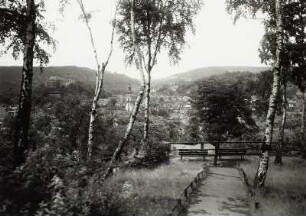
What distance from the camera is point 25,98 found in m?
12.1

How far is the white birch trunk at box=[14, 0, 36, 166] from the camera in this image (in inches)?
443

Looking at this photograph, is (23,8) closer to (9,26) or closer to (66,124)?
(9,26)

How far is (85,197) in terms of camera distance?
26.6 feet

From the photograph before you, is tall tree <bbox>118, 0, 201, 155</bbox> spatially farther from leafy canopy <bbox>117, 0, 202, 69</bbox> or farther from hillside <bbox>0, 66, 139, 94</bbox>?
hillside <bbox>0, 66, 139, 94</bbox>

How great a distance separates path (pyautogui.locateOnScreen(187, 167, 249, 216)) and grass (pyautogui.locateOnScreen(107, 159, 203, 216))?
778mm

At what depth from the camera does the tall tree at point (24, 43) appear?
37.7ft

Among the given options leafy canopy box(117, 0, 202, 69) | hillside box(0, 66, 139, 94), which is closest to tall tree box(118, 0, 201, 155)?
leafy canopy box(117, 0, 202, 69)

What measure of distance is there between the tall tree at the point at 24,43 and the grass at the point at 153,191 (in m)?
3.46

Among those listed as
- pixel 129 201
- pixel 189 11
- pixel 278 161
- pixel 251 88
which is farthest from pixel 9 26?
pixel 278 161

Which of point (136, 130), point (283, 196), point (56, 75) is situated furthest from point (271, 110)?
point (56, 75)

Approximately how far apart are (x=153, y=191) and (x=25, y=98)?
614 cm

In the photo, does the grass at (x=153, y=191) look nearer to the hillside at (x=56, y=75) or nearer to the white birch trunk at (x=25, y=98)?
the white birch trunk at (x=25, y=98)

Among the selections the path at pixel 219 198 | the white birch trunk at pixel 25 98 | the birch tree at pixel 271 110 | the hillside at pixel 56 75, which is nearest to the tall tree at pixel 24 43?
the white birch trunk at pixel 25 98

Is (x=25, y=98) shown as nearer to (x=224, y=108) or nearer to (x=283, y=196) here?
(x=283, y=196)
